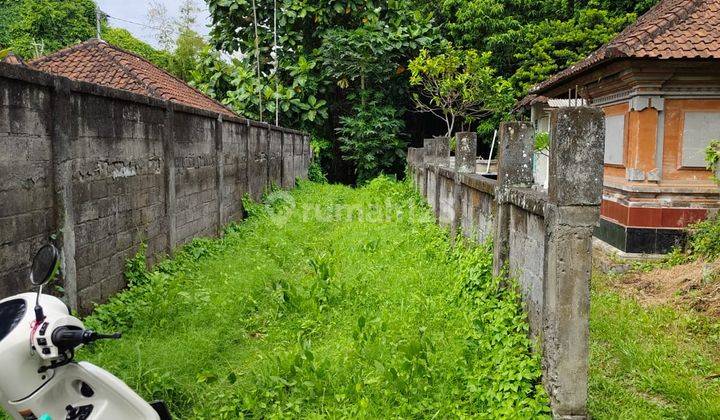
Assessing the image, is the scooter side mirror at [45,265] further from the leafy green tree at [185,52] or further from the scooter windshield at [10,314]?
the leafy green tree at [185,52]

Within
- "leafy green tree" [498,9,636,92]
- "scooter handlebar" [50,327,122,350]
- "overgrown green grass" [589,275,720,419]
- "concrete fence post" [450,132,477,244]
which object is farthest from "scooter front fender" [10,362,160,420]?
"leafy green tree" [498,9,636,92]

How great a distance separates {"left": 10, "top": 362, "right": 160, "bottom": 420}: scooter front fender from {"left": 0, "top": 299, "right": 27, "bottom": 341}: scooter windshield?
0.25 m

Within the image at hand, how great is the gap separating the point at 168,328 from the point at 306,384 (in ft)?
5.97

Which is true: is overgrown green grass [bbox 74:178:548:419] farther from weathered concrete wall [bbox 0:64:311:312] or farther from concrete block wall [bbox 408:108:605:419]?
weathered concrete wall [bbox 0:64:311:312]

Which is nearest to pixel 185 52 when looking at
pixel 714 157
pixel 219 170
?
pixel 219 170

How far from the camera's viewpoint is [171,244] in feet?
24.3

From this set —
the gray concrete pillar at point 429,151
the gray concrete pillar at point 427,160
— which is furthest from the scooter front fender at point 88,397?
the gray concrete pillar at point 429,151

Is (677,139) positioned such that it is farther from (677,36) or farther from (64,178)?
(64,178)

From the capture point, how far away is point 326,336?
519 cm

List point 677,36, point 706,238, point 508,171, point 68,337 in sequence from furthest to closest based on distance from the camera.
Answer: point 677,36, point 706,238, point 508,171, point 68,337

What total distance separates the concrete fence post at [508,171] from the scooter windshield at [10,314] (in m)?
3.84

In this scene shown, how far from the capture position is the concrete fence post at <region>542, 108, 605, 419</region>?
3.54 m

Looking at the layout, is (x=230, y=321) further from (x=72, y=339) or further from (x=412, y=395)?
(x=72, y=339)

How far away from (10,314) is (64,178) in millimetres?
2957
